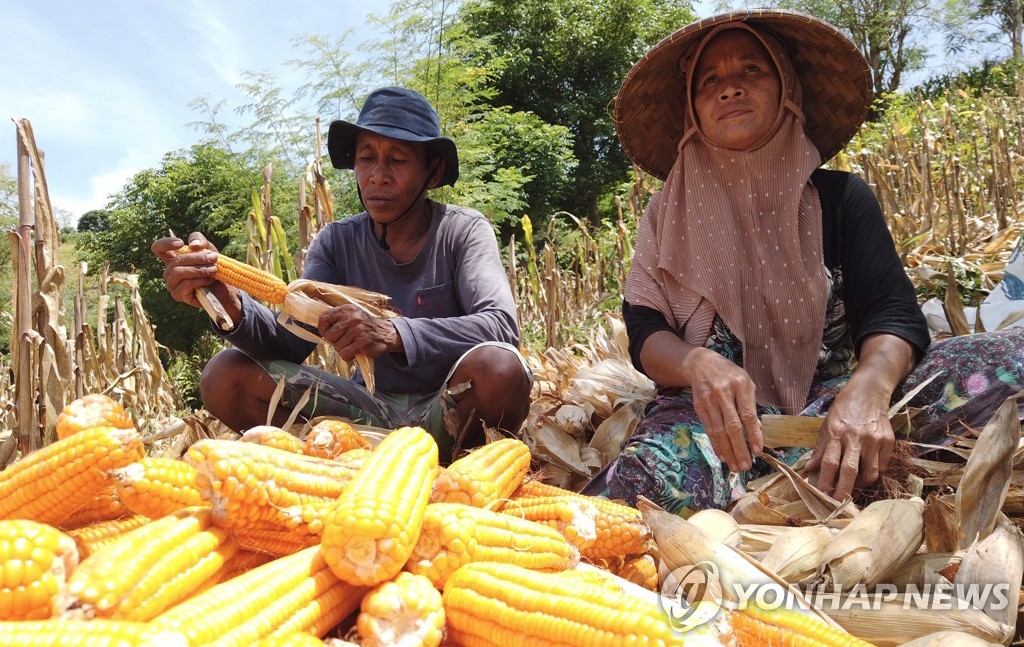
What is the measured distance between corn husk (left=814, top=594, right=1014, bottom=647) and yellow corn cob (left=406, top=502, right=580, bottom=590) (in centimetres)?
57

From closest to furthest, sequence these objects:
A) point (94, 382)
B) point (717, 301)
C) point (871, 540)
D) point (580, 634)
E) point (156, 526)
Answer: point (580, 634) → point (156, 526) → point (871, 540) → point (717, 301) → point (94, 382)

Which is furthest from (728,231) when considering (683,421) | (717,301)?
(683,421)

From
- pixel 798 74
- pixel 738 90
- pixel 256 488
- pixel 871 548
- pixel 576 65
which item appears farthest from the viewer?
pixel 576 65

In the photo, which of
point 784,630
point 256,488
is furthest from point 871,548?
point 256,488

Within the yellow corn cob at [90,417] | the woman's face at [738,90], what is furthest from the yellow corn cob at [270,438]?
the woman's face at [738,90]

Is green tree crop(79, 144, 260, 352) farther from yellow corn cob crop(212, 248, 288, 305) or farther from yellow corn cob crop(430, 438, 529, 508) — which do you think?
yellow corn cob crop(430, 438, 529, 508)

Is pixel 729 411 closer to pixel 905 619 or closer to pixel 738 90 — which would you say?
pixel 905 619

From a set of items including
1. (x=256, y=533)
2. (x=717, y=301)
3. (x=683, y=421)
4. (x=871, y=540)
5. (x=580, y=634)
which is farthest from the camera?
(x=717, y=301)

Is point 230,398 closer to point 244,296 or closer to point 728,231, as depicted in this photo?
point 244,296

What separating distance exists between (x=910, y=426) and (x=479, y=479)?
58.1 inches

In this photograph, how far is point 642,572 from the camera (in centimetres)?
154

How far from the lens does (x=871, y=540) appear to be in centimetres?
145

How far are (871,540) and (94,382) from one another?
5141 millimetres

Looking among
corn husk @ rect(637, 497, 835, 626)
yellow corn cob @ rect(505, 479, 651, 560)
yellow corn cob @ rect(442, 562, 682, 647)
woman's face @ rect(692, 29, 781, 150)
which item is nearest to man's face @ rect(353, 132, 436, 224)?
woman's face @ rect(692, 29, 781, 150)
